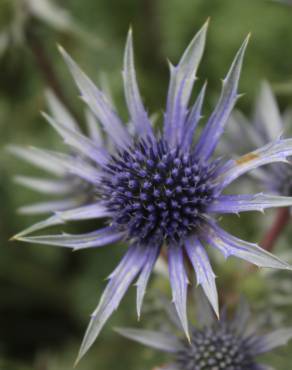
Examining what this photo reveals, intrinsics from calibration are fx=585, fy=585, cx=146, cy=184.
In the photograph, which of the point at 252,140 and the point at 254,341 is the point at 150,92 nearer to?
the point at 252,140

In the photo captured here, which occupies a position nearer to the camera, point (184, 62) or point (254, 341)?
point (184, 62)

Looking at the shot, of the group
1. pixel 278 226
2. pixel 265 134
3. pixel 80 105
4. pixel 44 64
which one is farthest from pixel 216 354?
pixel 80 105

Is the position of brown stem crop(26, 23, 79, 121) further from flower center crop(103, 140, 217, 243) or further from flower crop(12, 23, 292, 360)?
flower center crop(103, 140, 217, 243)

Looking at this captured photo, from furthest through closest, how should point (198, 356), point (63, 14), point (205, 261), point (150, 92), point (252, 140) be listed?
point (150, 92) → point (63, 14) → point (252, 140) → point (198, 356) → point (205, 261)

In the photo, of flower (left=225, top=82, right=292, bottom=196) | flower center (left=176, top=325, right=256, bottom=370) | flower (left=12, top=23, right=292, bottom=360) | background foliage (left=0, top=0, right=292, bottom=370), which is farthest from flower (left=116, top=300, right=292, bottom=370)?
background foliage (left=0, top=0, right=292, bottom=370)

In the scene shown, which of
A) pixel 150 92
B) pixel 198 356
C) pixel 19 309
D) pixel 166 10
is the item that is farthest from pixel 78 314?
pixel 166 10

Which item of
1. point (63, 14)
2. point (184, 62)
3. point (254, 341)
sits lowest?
point (254, 341)
